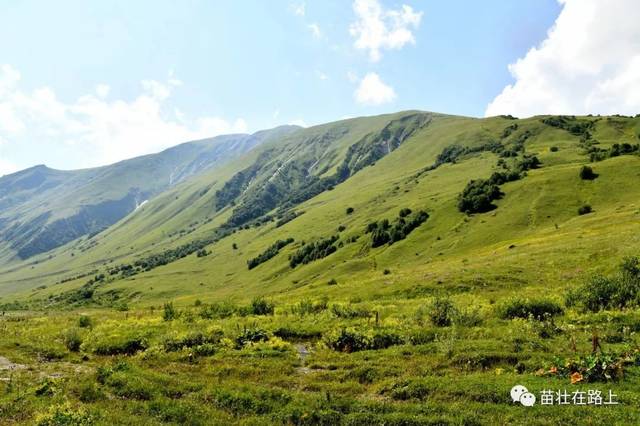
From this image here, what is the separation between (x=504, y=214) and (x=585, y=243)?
1886 inches

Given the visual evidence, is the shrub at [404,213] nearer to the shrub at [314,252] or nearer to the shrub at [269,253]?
the shrub at [314,252]

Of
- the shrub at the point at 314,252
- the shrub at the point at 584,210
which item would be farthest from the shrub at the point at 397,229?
the shrub at the point at 584,210

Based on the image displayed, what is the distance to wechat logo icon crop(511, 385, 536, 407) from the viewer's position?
15.6 m

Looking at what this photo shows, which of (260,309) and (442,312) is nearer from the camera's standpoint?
(442,312)

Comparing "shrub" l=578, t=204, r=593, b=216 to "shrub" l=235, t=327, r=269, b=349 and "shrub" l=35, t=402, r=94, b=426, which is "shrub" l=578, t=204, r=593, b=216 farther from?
"shrub" l=35, t=402, r=94, b=426

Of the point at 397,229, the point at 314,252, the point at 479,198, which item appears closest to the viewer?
the point at 479,198

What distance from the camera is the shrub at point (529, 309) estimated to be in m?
29.9

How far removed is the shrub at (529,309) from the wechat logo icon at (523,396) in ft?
47.6

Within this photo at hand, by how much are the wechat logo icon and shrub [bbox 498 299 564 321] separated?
1452 centimetres

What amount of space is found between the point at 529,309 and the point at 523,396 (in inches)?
620

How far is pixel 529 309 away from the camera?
98.6ft

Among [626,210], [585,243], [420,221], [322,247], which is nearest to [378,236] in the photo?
[420,221]

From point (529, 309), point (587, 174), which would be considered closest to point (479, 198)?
point (587, 174)

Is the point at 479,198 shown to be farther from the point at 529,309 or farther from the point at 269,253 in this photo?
the point at 269,253
